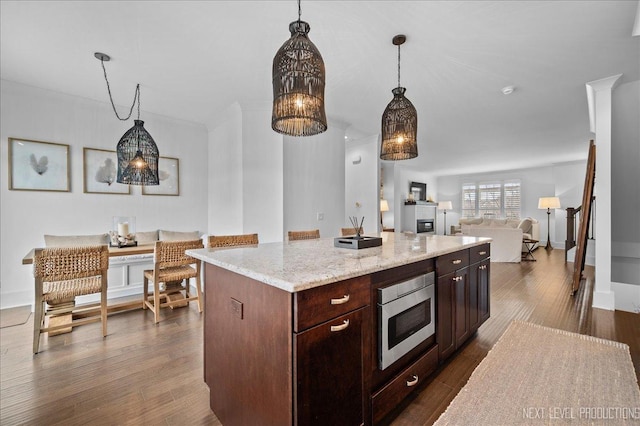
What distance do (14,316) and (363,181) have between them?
17.4ft

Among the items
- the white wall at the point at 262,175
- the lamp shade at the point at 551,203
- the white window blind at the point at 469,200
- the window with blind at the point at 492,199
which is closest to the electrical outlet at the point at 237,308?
the white wall at the point at 262,175

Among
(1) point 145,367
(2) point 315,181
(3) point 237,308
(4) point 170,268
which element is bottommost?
(1) point 145,367

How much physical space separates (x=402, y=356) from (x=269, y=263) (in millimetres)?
936

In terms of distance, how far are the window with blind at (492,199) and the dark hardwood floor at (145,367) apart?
7296 millimetres

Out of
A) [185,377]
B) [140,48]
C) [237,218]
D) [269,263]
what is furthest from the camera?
[237,218]

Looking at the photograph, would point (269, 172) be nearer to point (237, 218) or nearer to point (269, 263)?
point (237, 218)

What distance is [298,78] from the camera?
150 cm

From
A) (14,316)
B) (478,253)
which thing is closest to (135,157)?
(14,316)

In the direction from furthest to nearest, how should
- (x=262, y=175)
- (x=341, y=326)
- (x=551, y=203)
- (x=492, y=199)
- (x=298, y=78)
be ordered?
(x=492, y=199), (x=551, y=203), (x=262, y=175), (x=298, y=78), (x=341, y=326)

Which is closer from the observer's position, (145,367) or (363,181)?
(145,367)

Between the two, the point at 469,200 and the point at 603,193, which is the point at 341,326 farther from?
the point at 469,200

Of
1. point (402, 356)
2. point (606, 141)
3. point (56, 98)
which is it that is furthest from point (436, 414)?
point (56, 98)

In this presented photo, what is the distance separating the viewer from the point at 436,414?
155 cm

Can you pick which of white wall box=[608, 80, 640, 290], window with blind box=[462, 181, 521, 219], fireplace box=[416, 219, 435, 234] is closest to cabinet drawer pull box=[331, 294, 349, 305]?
white wall box=[608, 80, 640, 290]
